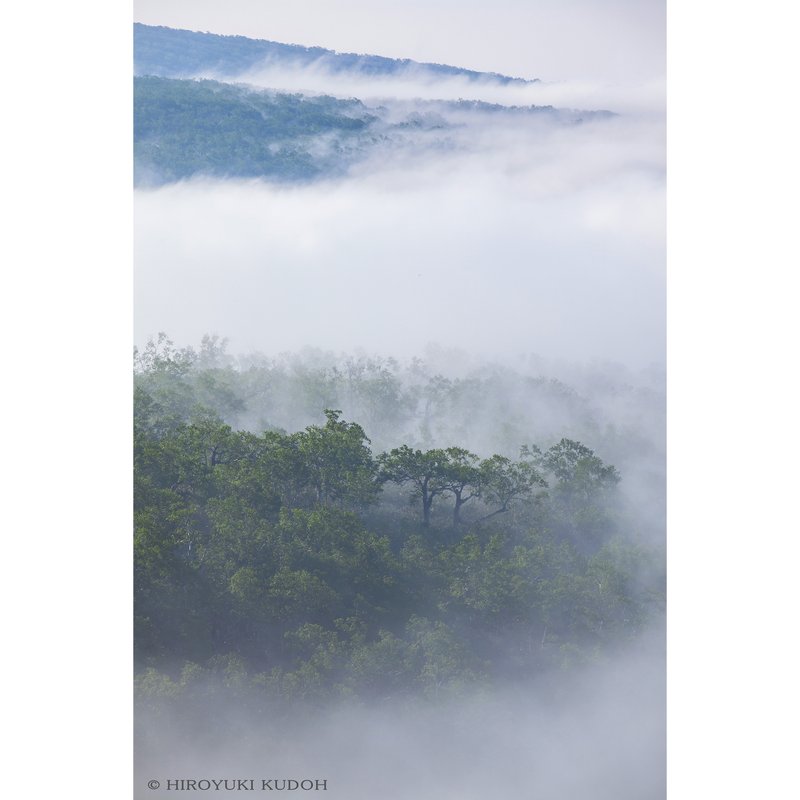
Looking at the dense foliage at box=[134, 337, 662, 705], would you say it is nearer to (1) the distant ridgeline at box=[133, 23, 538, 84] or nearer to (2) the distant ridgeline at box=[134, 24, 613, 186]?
(2) the distant ridgeline at box=[134, 24, 613, 186]

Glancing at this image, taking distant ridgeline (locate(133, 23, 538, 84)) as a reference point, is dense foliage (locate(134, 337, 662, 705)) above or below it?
below

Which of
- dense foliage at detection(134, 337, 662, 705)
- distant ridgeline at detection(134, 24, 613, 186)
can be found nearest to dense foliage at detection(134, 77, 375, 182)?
distant ridgeline at detection(134, 24, 613, 186)

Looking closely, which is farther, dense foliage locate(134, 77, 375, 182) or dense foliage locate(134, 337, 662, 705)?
dense foliage locate(134, 77, 375, 182)

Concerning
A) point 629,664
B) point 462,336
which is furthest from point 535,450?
point 629,664

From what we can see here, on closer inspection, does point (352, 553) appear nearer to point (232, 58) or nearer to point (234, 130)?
point (234, 130)

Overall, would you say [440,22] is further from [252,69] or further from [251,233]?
[251,233]

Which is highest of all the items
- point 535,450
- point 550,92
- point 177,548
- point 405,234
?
point 550,92
